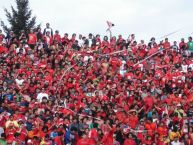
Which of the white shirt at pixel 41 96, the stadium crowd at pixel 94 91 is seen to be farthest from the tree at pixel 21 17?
the white shirt at pixel 41 96

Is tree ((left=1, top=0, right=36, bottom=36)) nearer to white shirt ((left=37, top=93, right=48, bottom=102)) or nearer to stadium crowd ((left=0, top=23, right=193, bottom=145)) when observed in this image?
stadium crowd ((left=0, top=23, right=193, bottom=145))

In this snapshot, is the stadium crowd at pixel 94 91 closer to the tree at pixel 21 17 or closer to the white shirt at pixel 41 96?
the white shirt at pixel 41 96

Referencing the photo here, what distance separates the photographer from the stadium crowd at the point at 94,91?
20.5m

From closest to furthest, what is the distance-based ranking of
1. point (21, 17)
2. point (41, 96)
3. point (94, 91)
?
point (41, 96)
point (94, 91)
point (21, 17)

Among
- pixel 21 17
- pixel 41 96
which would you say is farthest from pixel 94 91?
pixel 21 17

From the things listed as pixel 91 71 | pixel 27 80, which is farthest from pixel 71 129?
pixel 91 71

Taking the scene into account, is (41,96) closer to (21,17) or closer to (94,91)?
(94,91)

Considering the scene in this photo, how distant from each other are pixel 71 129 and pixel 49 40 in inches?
414

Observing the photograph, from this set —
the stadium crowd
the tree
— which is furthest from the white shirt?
the tree

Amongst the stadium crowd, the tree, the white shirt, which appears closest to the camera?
the stadium crowd

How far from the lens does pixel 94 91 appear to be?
971 inches

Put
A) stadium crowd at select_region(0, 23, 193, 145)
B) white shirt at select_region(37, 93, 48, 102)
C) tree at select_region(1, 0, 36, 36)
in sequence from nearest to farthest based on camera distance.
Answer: stadium crowd at select_region(0, 23, 193, 145)
white shirt at select_region(37, 93, 48, 102)
tree at select_region(1, 0, 36, 36)

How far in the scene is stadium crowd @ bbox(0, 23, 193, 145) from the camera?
2045 centimetres

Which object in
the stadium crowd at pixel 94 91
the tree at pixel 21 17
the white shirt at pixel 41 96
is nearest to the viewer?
the stadium crowd at pixel 94 91
